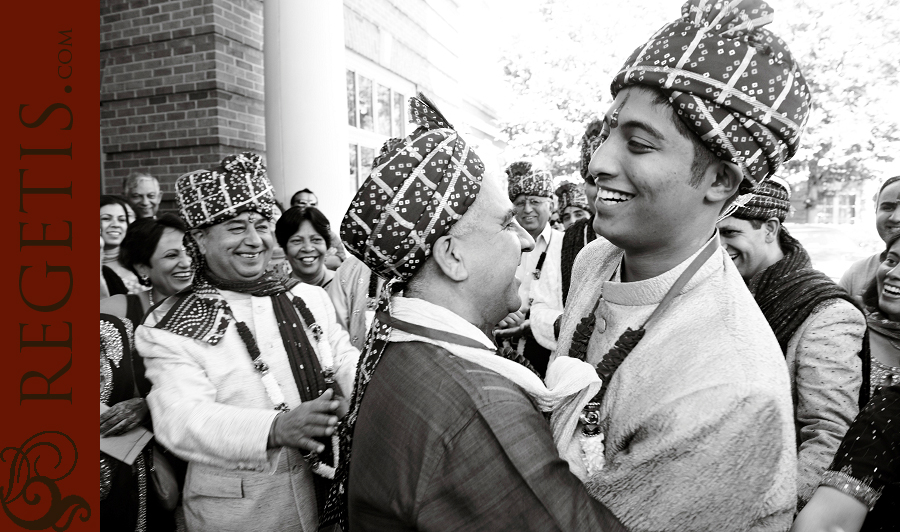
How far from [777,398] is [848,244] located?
13.9m

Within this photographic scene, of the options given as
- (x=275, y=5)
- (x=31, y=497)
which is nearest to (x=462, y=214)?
(x=31, y=497)

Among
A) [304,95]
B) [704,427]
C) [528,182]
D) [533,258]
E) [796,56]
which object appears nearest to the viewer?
[704,427]

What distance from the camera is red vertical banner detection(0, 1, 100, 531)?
1.38m

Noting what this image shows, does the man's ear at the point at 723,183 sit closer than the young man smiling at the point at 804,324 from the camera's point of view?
Yes

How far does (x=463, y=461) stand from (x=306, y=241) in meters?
3.43

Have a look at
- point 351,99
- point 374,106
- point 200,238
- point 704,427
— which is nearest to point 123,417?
point 200,238

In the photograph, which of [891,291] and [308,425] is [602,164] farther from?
[891,291]

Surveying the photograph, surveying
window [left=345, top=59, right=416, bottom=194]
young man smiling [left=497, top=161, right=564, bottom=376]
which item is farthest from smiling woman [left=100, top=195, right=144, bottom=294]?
window [left=345, top=59, right=416, bottom=194]

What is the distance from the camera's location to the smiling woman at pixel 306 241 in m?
4.39

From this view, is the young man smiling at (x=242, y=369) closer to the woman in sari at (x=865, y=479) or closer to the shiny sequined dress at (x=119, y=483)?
the shiny sequined dress at (x=119, y=483)

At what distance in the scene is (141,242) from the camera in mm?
3404

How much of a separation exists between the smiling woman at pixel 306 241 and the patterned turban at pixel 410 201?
117 inches

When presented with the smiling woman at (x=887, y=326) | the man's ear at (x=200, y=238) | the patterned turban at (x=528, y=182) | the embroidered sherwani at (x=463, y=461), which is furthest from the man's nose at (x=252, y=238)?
the patterned turban at (x=528, y=182)

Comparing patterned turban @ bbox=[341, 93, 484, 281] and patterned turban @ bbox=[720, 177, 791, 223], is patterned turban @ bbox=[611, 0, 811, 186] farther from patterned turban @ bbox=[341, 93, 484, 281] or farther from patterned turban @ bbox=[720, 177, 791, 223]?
patterned turban @ bbox=[720, 177, 791, 223]
